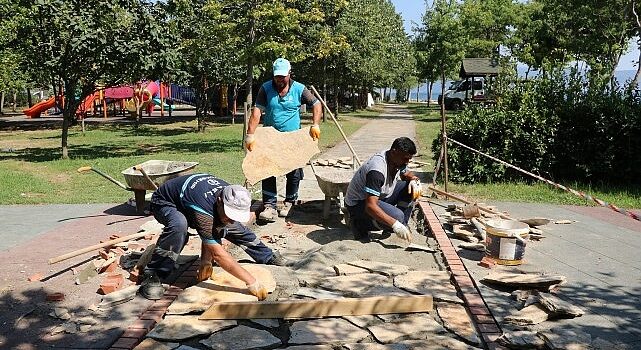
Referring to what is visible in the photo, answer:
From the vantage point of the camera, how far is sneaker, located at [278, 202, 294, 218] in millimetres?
7277

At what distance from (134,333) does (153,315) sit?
0.31 m

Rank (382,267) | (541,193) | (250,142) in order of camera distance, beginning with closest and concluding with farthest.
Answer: (382,267), (250,142), (541,193)

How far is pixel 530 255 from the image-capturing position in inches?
230

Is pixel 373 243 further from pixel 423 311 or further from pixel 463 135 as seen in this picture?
pixel 463 135

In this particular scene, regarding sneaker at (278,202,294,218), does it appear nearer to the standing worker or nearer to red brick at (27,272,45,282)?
the standing worker

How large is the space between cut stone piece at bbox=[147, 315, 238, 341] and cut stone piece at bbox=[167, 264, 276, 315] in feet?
0.38

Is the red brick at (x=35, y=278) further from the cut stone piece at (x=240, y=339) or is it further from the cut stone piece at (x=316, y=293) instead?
the cut stone piece at (x=316, y=293)

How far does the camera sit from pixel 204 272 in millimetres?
4727

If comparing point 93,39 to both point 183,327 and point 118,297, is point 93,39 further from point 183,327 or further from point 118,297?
point 183,327

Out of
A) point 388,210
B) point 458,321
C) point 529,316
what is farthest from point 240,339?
point 388,210

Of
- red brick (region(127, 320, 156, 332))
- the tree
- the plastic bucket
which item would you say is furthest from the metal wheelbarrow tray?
the tree

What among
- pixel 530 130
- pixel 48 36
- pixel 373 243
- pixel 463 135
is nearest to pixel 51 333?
pixel 373 243

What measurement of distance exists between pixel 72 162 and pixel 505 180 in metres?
9.74

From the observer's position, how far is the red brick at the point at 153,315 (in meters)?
4.02
